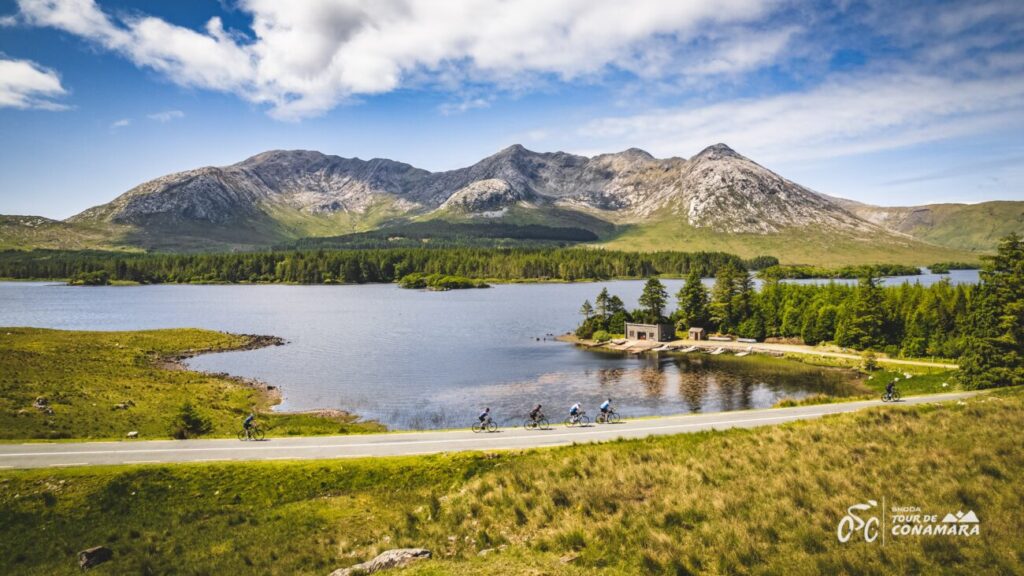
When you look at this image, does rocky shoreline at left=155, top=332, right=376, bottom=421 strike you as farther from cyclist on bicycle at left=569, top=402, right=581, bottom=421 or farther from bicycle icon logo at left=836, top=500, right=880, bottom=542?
bicycle icon logo at left=836, top=500, right=880, bottom=542

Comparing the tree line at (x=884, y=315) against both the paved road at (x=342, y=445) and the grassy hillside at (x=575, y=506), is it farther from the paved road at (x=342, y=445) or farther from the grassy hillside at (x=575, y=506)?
the grassy hillside at (x=575, y=506)

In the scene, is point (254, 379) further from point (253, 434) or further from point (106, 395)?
point (253, 434)

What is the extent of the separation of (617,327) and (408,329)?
48.5 metres

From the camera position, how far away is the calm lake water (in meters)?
67.8

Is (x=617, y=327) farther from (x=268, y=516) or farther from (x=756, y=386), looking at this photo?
(x=268, y=516)

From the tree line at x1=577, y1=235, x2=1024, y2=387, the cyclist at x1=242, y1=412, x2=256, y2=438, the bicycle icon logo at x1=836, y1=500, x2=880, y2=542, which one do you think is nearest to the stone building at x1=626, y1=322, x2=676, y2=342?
the tree line at x1=577, y1=235, x2=1024, y2=387

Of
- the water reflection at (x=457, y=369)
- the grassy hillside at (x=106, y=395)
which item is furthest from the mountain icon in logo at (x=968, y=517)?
the water reflection at (x=457, y=369)

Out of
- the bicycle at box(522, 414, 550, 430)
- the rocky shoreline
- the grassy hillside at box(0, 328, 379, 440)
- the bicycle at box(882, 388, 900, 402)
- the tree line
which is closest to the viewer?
the bicycle at box(522, 414, 550, 430)

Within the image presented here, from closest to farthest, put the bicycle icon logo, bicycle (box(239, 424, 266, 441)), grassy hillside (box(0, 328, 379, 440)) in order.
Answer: the bicycle icon logo
bicycle (box(239, 424, 266, 441))
grassy hillside (box(0, 328, 379, 440))

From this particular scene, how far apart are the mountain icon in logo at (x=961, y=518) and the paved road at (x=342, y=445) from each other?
2028 centimetres

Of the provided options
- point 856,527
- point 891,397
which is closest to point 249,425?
point 856,527

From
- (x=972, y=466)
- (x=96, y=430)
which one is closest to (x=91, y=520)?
(x=96, y=430)
